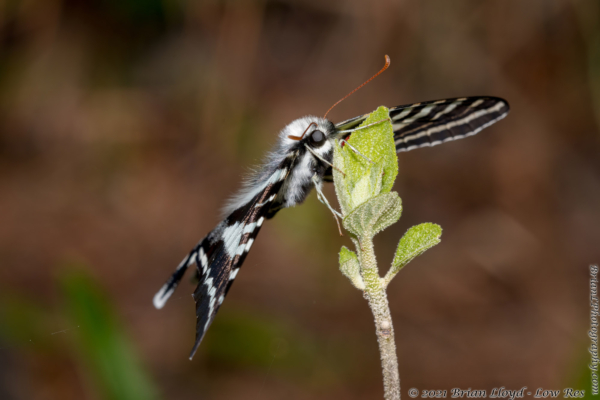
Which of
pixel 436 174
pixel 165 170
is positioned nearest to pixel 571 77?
pixel 436 174

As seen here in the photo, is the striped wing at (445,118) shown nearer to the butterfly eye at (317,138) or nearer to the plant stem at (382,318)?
the butterfly eye at (317,138)

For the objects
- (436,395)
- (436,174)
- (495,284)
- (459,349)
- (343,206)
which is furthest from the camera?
(436,174)

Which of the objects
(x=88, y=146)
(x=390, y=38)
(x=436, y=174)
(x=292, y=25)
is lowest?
(x=436, y=174)

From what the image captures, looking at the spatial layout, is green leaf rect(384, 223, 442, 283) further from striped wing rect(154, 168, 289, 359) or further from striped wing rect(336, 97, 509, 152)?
striped wing rect(336, 97, 509, 152)

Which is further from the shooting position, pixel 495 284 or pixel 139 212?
pixel 139 212

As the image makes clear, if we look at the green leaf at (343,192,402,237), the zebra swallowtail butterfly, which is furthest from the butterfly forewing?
the green leaf at (343,192,402,237)

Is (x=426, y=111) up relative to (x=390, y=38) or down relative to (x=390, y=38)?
down

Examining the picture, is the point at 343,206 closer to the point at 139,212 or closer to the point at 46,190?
the point at 139,212

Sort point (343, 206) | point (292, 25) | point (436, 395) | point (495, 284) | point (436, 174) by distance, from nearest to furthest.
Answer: point (343, 206) → point (436, 395) → point (495, 284) → point (436, 174) → point (292, 25)
